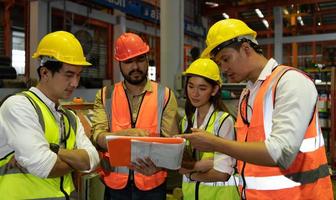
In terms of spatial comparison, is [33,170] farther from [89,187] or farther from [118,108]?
[89,187]

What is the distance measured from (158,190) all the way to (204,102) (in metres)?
0.67

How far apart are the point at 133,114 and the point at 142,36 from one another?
5967 millimetres

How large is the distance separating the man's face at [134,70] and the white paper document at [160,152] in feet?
2.57

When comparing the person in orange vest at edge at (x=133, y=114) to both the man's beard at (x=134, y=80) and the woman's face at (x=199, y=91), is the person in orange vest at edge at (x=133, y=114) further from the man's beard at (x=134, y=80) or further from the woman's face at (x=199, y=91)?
the woman's face at (x=199, y=91)

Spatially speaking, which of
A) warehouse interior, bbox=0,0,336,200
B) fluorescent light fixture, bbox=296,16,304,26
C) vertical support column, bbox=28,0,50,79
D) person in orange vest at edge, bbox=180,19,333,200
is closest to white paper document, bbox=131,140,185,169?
person in orange vest at edge, bbox=180,19,333,200

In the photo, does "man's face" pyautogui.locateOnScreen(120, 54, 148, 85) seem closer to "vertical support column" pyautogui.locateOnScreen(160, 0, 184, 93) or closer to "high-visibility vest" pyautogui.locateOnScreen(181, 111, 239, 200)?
"high-visibility vest" pyautogui.locateOnScreen(181, 111, 239, 200)

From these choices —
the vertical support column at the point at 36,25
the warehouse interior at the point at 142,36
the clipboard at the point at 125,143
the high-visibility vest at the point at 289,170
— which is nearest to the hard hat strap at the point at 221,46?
the high-visibility vest at the point at 289,170

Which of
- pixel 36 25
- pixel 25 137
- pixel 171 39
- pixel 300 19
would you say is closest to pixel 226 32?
pixel 25 137

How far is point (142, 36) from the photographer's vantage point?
8.19 metres

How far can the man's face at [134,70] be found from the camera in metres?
2.48

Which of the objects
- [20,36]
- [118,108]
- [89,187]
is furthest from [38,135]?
[20,36]

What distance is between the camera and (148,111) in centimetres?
240

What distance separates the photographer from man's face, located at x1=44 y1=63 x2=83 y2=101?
1.76 metres

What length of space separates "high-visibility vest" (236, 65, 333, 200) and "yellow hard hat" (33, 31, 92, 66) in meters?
0.94
